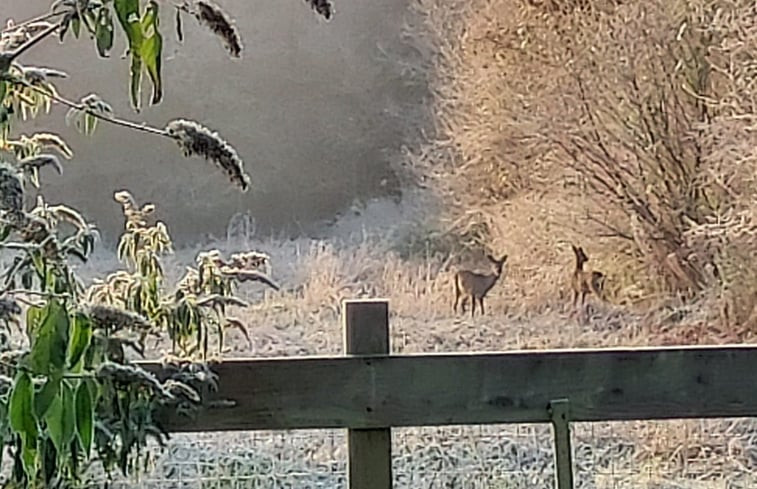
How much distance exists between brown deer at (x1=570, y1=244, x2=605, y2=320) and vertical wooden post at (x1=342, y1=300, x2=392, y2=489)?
57.4 inches

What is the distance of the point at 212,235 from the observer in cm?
277

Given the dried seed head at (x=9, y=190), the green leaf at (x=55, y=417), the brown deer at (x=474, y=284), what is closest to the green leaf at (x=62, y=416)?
the green leaf at (x=55, y=417)

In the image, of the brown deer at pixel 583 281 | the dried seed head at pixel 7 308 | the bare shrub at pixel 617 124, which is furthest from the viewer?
the brown deer at pixel 583 281

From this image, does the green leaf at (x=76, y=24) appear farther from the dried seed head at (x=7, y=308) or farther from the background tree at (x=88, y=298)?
the dried seed head at (x=7, y=308)

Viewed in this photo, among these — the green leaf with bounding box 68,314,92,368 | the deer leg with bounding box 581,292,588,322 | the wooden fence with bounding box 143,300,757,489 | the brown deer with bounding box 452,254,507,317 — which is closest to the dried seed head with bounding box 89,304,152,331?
the green leaf with bounding box 68,314,92,368

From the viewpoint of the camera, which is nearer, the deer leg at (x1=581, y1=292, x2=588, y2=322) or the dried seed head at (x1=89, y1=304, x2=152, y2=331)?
the dried seed head at (x1=89, y1=304, x2=152, y2=331)

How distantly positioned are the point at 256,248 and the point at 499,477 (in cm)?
125

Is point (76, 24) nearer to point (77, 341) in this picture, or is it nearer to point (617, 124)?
point (77, 341)

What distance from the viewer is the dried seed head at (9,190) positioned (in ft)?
2.47

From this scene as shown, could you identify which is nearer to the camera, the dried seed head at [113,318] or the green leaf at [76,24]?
the green leaf at [76,24]

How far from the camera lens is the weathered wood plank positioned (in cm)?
138

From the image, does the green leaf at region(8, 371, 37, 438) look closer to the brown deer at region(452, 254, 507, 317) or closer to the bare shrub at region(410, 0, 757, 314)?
the brown deer at region(452, 254, 507, 317)

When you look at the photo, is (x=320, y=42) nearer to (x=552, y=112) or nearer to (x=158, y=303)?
(x=552, y=112)

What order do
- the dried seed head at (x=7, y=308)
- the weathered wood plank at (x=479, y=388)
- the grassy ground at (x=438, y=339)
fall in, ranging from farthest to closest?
the grassy ground at (x=438, y=339) < the weathered wood plank at (x=479, y=388) < the dried seed head at (x=7, y=308)
